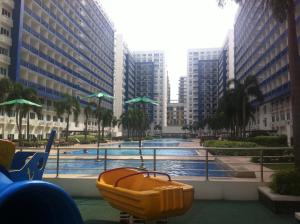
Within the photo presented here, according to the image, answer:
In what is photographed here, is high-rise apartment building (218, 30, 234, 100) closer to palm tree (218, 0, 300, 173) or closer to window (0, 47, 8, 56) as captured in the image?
window (0, 47, 8, 56)

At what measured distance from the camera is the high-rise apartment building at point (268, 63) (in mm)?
57312

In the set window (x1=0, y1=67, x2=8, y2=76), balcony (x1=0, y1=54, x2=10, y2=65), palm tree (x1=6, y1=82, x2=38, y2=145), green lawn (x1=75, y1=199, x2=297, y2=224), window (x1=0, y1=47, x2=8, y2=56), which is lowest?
green lawn (x1=75, y1=199, x2=297, y2=224)

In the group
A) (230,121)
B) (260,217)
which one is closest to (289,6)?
(260,217)

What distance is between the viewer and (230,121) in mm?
64875

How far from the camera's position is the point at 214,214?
7.87 metres

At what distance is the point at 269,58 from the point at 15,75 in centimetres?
4485

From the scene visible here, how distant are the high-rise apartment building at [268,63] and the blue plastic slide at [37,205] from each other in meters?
49.0

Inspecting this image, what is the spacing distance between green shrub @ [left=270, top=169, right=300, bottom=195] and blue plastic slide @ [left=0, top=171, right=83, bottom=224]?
275 inches

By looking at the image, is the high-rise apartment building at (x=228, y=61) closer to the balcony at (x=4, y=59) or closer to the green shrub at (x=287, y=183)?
the balcony at (x=4, y=59)

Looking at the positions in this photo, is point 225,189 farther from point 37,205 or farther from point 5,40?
point 5,40

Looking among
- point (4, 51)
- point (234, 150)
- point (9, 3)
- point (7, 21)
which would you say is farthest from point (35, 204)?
point (9, 3)

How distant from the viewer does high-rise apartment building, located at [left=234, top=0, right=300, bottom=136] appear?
57312 mm

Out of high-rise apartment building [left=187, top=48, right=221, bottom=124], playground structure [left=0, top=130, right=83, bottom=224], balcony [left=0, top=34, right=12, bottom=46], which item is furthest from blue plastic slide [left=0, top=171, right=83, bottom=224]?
high-rise apartment building [left=187, top=48, right=221, bottom=124]

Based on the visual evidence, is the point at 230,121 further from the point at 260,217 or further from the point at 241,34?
the point at 260,217
